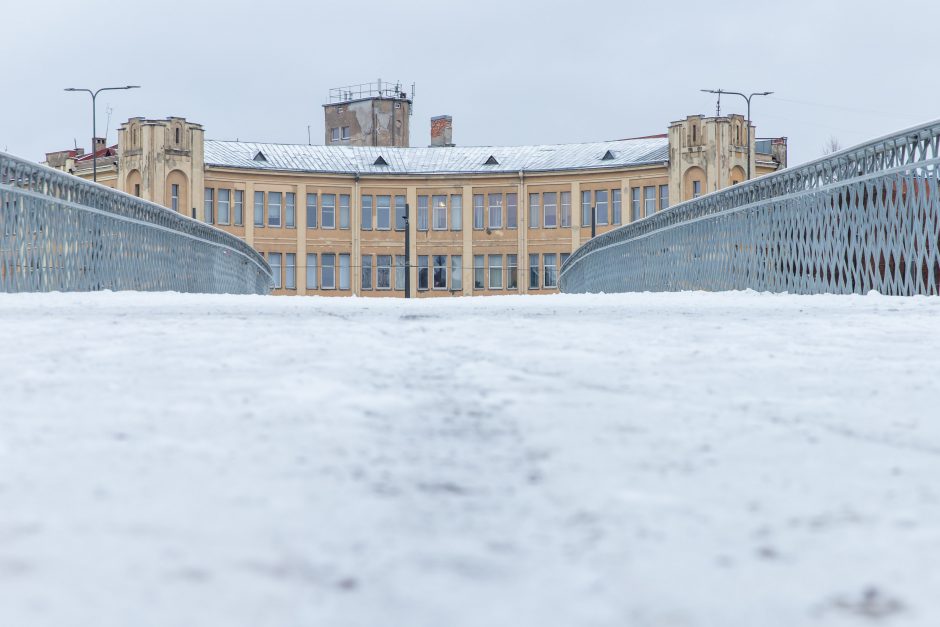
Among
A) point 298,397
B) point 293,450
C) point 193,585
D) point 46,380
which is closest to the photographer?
point 193,585

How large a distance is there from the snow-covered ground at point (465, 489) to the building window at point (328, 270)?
197ft

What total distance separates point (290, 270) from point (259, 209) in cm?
367

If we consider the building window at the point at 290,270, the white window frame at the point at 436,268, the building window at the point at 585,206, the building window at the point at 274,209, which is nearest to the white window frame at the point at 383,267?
the white window frame at the point at 436,268

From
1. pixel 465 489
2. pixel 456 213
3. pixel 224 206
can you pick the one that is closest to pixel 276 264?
pixel 224 206

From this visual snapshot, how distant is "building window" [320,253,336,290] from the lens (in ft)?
211

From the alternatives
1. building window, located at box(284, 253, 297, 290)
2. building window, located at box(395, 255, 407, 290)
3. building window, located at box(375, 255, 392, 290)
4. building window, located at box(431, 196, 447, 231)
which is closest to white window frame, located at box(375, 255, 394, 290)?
building window, located at box(375, 255, 392, 290)

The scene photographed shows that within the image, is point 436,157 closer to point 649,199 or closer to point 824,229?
point 649,199

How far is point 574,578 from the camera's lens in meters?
1.88

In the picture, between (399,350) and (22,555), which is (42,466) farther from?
(399,350)

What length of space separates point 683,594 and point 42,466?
4.69ft

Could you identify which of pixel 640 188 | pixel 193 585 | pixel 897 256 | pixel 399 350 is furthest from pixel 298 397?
pixel 640 188

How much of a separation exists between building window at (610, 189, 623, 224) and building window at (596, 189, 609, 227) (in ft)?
1.23

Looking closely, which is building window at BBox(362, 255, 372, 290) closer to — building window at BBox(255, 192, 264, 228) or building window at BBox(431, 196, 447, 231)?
building window at BBox(431, 196, 447, 231)

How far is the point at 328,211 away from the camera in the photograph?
6425 centimetres
